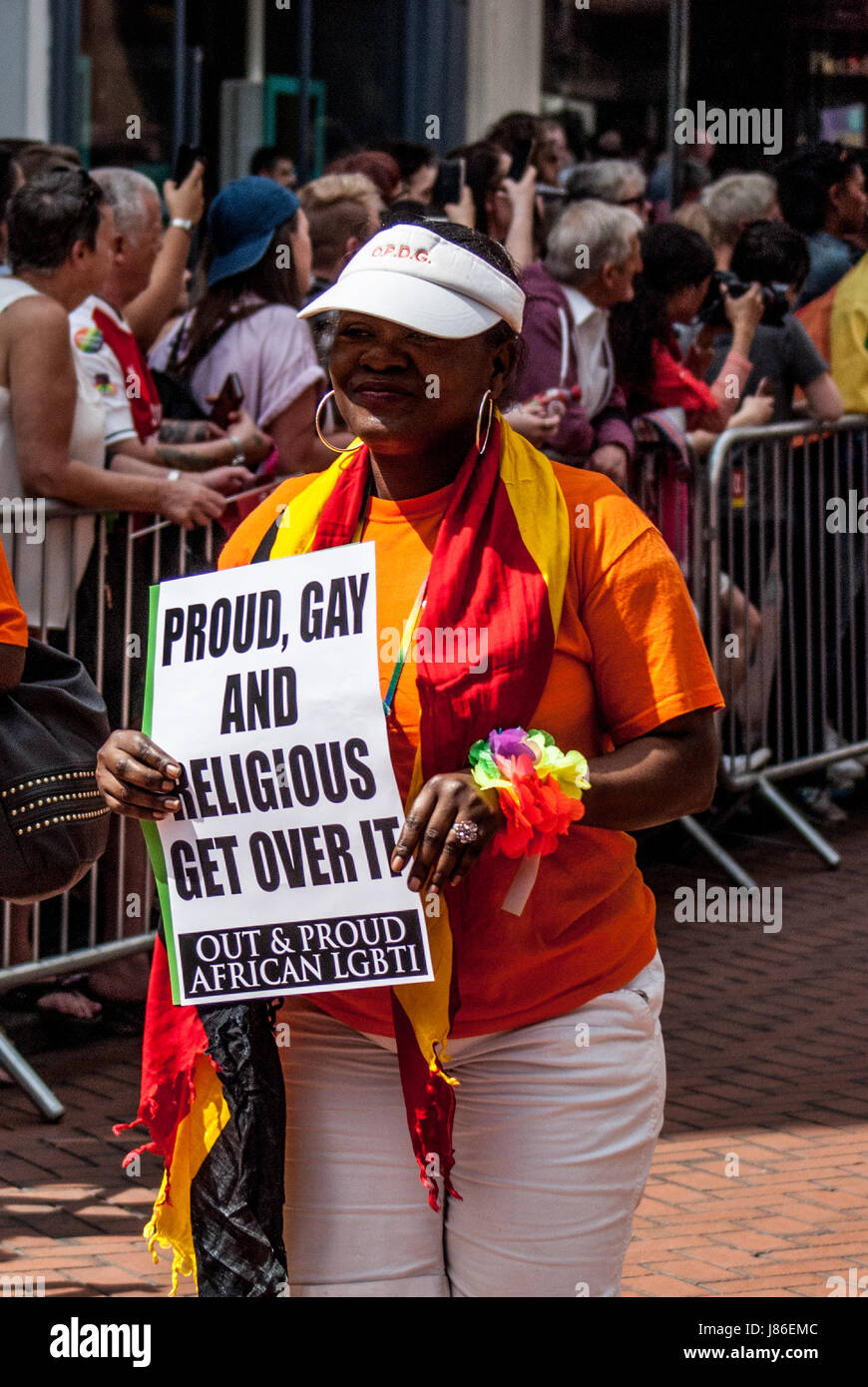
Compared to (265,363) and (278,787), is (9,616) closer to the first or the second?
(278,787)

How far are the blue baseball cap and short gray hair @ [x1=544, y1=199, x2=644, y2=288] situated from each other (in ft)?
3.94

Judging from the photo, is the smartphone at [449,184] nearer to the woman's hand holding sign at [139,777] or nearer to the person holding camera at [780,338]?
the person holding camera at [780,338]

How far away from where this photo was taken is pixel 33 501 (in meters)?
5.67

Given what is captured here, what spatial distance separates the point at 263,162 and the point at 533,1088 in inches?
355

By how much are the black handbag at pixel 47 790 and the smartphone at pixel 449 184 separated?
19.1 feet

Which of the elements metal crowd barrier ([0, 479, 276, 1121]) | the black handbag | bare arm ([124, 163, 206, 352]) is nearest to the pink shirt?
metal crowd barrier ([0, 479, 276, 1121])

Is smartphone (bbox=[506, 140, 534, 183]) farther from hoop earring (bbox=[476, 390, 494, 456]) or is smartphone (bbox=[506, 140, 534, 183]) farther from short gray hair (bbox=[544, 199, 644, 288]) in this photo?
hoop earring (bbox=[476, 390, 494, 456])

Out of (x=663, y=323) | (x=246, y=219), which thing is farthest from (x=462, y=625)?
(x=663, y=323)

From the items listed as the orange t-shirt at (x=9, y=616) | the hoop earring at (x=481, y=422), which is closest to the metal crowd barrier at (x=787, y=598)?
the orange t-shirt at (x=9, y=616)

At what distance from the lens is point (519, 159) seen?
924 cm

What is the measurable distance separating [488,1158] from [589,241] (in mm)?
5081

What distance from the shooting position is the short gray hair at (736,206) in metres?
9.91

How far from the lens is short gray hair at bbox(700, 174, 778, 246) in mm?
9906

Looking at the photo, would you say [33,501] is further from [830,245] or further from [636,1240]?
[830,245]
